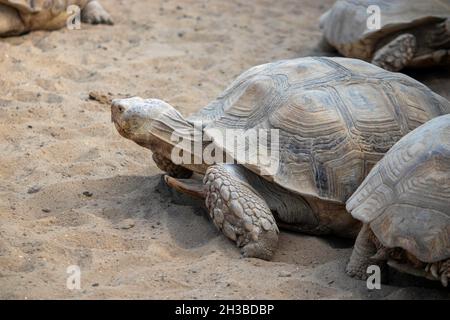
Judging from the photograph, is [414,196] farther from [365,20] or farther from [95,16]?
[95,16]

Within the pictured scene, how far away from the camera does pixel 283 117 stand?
372cm

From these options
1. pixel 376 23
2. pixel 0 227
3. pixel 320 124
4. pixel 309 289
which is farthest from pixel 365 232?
pixel 376 23

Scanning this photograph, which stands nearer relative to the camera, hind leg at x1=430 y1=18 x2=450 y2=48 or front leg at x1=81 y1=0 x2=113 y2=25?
hind leg at x1=430 y1=18 x2=450 y2=48

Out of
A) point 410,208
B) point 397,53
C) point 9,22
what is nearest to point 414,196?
point 410,208

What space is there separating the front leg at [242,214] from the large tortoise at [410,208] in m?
0.41

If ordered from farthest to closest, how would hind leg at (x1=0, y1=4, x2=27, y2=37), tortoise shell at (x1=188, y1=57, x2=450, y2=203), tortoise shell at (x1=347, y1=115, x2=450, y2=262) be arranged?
hind leg at (x1=0, y1=4, x2=27, y2=37) → tortoise shell at (x1=188, y1=57, x2=450, y2=203) → tortoise shell at (x1=347, y1=115, x2=450, y2=262)

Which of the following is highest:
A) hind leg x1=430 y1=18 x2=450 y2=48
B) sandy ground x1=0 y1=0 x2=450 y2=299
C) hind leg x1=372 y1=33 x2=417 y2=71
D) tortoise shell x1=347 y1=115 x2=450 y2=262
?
tortoise shell x1=347 y1=115 x2=450 y2=262

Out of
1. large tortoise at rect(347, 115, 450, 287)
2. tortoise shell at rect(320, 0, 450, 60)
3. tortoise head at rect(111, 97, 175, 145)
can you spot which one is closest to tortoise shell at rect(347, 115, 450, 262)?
large tortoise at rect(347, 115, 450, 287)

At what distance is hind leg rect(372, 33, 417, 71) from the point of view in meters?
5.87

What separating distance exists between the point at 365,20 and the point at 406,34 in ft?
1.19

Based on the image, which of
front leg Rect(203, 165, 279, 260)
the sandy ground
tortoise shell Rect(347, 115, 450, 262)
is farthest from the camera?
front leg Rect(203, 165, 279, 260)

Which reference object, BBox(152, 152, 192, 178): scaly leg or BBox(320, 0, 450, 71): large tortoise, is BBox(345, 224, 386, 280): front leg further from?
BBox(320, 0, 450, 71): large tortoise

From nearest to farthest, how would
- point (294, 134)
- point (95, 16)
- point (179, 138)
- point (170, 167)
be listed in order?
point (294, 134) → point (179, 138) → point (170, 167) → point (95, 16)

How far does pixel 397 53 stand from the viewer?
19.2 ft
